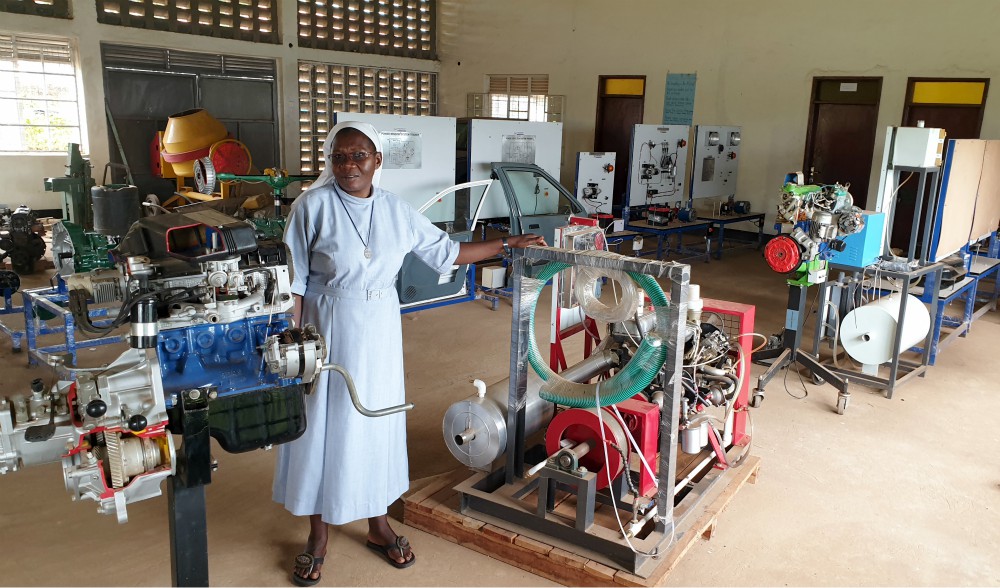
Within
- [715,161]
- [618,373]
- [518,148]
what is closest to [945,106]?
[715,161]

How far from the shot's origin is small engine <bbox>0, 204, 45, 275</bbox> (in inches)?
297

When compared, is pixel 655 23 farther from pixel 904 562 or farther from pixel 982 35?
pixel 904 562

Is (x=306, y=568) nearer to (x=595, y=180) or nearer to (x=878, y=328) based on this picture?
(x=878, y=328)

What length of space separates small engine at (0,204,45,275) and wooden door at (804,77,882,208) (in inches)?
359

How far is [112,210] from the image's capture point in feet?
17.7

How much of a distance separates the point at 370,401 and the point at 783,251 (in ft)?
10.6

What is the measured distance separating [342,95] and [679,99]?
5.96 metres

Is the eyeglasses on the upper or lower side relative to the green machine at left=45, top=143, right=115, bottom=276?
upper

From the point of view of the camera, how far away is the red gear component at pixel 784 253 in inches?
193

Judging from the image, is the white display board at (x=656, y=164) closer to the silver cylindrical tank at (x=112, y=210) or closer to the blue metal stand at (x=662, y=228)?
the blue metal stand at (x=662, y=228)

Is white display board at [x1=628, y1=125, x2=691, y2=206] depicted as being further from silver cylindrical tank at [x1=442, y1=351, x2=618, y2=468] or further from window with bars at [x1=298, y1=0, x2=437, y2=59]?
window with bars at [x1=298, y1=0, x2=437, y2=59]

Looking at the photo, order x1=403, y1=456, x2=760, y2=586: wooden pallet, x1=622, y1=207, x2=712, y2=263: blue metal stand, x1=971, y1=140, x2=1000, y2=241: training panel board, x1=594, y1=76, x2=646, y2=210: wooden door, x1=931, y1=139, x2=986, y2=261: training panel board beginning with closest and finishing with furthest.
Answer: x1=403, y1=456, x2=760, y2=586: wooden pallet < x1=931, y1=139, x2=986, y2=261: training panel board < x1=971, y1=140, x2=1000, y2=241: training panel board < x1=622, y1=207, x2=712, y2=263: blue metal stand < x1=594, y1=76, x2=646, y2=210: wooden door

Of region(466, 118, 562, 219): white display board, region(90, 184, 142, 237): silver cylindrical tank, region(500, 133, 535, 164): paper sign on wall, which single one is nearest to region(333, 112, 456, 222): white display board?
region(466, 118, 562, 219): white display board

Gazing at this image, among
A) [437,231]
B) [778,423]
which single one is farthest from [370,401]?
[778,423]
